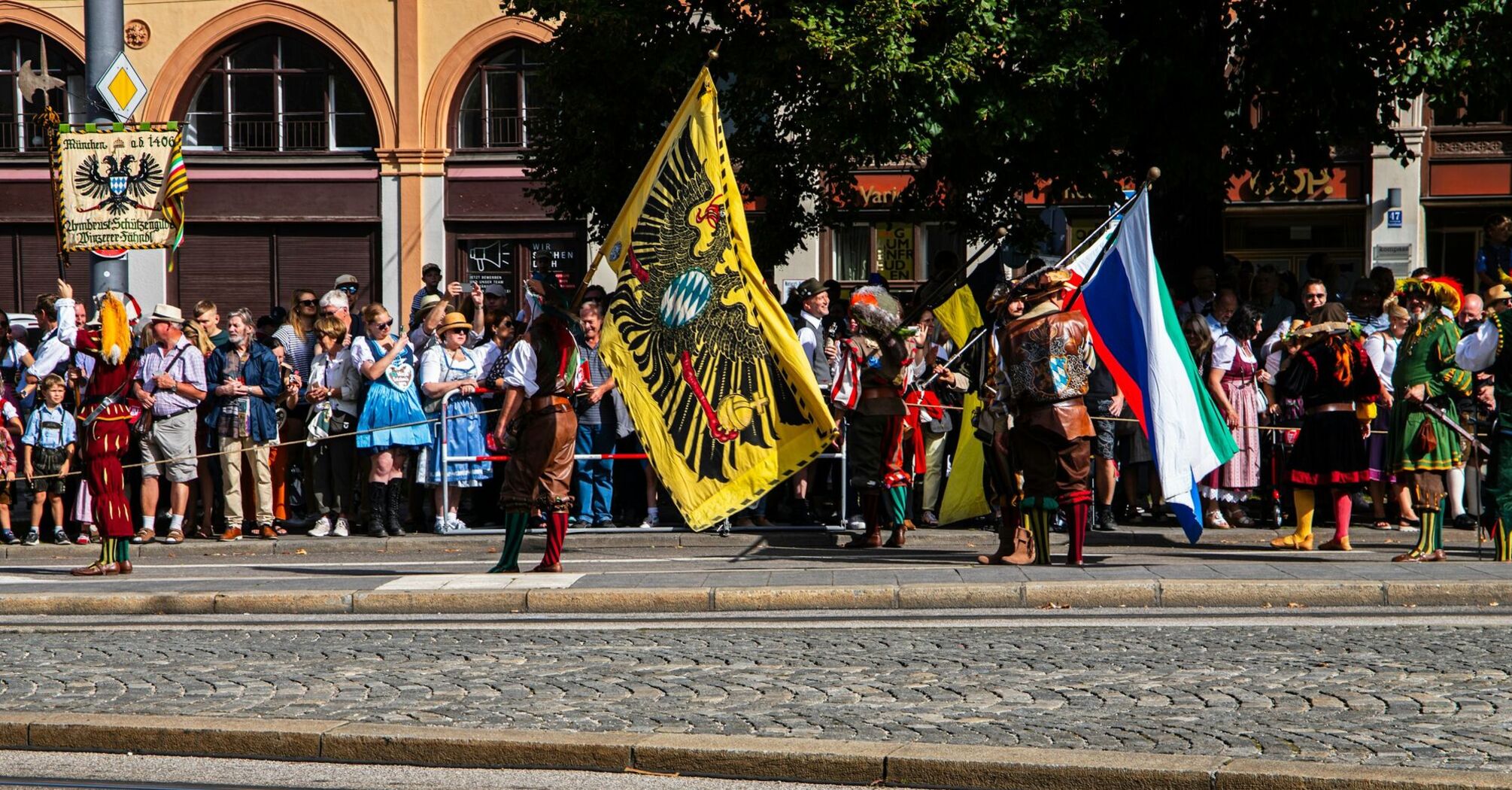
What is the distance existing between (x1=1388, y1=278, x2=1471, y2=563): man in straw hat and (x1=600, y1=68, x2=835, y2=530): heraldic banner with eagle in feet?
13.0

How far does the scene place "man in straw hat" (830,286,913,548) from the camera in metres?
12.7

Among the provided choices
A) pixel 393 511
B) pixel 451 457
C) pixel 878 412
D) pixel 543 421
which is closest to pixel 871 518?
pixel 878 412

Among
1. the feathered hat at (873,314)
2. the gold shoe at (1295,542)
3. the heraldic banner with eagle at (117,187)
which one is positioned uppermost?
the heraldic banner with eagle at (117,187)

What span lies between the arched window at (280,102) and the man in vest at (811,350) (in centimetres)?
1725

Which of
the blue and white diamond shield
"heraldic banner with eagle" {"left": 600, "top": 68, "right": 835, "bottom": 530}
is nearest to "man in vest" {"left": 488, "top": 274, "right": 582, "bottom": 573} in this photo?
"heraldic banner with eagle" {"left": 600, "top": 68, "right": 835, "bottom": 530}

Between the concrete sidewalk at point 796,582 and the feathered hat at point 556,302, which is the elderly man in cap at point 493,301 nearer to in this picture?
the concrete sidewalk at point 796,582

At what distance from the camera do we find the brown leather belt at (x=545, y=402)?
11023 mm

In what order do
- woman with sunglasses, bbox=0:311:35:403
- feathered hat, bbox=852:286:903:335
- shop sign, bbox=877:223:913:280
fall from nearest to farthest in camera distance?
feathered hat, bbox=852:286:903:335
woman with sunglasses, bbox=0:311:35:403
shop sign, bbox=877:223:913:280

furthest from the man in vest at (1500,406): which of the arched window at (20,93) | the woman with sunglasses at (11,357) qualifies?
the arched window at (20,93)

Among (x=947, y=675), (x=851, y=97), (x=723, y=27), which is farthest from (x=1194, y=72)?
(x=947, y=675)

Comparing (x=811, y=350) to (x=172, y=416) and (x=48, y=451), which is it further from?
(x=48, y=451)

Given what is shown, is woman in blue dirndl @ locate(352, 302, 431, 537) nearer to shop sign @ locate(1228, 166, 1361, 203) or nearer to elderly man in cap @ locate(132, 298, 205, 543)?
elderly man in cap @ locate(132, 298, 205, 543)

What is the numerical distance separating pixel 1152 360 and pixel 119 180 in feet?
27.5

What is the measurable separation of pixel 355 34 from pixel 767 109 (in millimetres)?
14629
